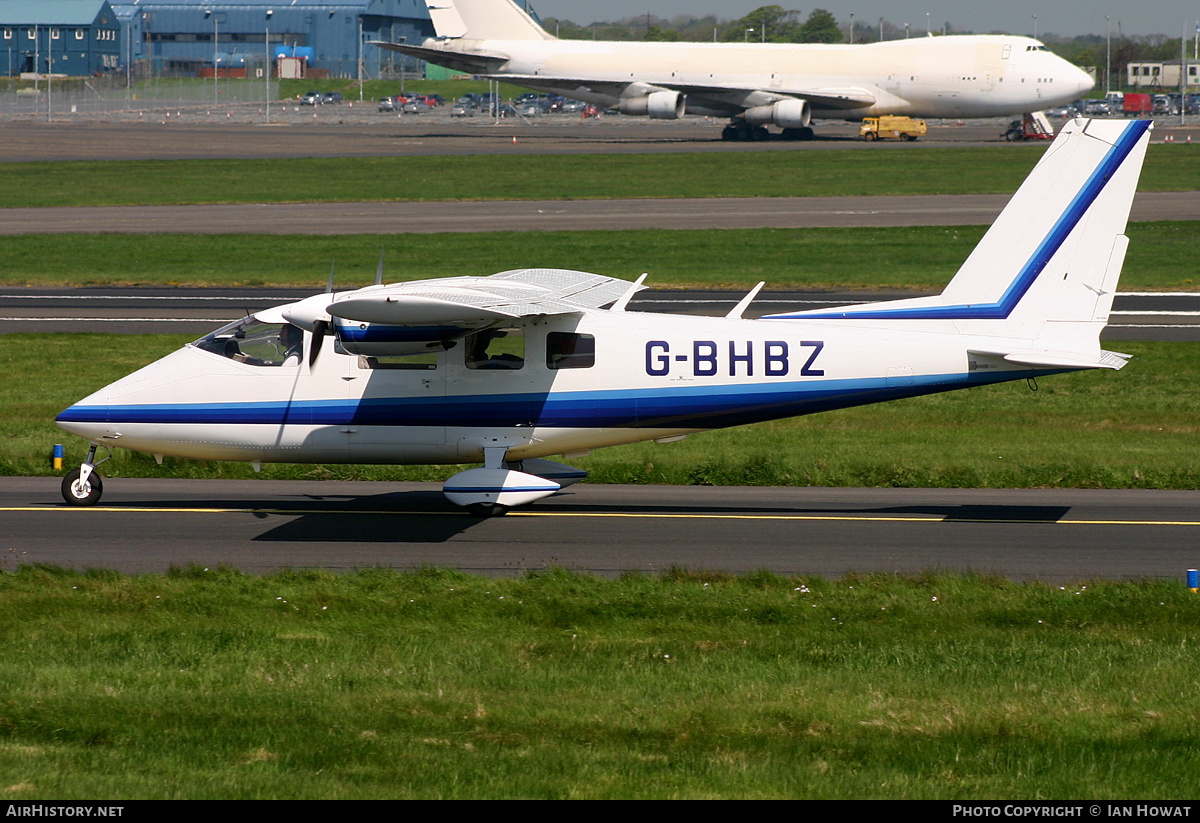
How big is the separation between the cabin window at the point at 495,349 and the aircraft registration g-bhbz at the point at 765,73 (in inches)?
2765

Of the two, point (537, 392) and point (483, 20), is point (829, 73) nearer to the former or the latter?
point (483, 20)

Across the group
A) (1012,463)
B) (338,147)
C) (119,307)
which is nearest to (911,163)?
(338,147)

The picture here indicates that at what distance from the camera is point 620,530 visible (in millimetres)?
15828

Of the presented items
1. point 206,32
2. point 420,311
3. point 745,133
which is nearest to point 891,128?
point 745,133

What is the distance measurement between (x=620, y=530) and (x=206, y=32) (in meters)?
182

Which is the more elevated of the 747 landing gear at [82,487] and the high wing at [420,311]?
the high wing at [420,311]

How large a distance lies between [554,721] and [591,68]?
268 feet

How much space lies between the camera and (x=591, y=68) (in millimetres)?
86938

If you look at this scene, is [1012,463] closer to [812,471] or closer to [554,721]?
[812,471]

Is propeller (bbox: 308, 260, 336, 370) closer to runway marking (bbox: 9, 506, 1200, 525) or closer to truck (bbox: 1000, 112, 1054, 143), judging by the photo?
runway marking (bbox: 9, 506, 1200, 525)

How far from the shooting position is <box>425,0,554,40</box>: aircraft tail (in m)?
90.9

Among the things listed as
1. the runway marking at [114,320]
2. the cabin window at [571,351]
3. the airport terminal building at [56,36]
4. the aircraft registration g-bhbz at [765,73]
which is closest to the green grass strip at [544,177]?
the aircraft registration g-bhbz at [765,73]

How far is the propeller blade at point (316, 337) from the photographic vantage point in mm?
15446

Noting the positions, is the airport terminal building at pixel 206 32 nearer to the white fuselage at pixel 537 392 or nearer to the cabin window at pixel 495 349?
the white fuselage at pixel 537 392
